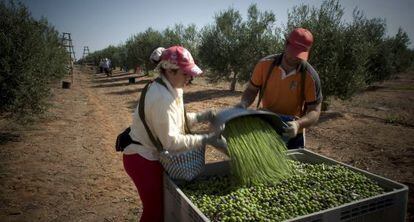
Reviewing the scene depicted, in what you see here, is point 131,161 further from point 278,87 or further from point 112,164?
point 112,164

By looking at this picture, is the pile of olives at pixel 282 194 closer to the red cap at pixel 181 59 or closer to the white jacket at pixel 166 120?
the white jacket at pixel 166 120

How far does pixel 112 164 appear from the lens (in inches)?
300

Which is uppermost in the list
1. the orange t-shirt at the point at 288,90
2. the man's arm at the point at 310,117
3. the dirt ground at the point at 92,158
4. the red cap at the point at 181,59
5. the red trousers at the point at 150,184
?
the red cap at the point at 181,59

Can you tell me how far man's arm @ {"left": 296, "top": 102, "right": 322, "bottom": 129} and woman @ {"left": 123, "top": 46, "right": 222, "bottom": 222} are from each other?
1.05 metres

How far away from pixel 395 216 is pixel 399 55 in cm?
3126

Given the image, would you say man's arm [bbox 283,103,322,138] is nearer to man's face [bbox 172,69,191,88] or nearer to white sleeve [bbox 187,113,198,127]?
white sleeve [bbox 187,113,198,127]

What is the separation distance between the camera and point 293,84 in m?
3.70

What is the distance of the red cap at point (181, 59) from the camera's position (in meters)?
2.73

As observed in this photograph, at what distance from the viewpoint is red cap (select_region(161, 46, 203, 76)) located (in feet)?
8.97

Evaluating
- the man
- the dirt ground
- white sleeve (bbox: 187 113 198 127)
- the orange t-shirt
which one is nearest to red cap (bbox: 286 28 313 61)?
the man

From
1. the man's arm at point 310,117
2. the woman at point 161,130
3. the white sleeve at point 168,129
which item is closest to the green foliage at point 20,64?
the woman at point 161,130

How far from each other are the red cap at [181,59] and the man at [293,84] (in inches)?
36.7

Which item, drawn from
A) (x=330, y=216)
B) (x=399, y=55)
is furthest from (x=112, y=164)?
(x=399, y=55)

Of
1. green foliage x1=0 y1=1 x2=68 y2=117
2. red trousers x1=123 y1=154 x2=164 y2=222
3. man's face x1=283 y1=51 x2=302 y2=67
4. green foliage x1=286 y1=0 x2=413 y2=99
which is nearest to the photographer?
red trousers x1=123 y1=154 x2=164 y2=222
